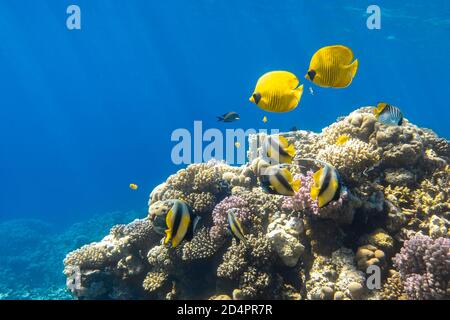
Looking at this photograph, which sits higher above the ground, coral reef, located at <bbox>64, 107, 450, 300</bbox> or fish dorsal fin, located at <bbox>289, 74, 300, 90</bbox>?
fish dorsal fin, located at <bbox>289, 74, 300, 90</bbox>

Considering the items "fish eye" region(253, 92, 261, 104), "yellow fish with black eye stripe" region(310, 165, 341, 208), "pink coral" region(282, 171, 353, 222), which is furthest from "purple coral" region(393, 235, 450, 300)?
"fish eye" region(253, 92, 261, 104)

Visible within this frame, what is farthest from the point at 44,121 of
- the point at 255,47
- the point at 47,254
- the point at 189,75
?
the point at 47,254

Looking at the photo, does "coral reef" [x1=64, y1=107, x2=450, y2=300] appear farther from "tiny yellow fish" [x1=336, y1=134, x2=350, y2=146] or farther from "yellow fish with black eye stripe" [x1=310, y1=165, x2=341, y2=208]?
"yellow fish with black eye stripe" [x1=310, y1=165, x2=341, y2=208]

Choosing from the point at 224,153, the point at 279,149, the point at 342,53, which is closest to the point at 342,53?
the point at 342,53

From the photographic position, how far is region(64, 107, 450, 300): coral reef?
4.66 metres

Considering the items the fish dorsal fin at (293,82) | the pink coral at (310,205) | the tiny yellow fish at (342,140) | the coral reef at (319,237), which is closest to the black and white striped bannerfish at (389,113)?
the coral reef at (319,237)

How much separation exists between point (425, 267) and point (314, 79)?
2.84 meters

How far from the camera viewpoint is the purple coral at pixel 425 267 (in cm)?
418

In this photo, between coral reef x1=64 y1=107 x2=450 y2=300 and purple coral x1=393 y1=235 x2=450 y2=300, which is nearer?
purple coral x1=393 y1=235 x2=450 y2=300

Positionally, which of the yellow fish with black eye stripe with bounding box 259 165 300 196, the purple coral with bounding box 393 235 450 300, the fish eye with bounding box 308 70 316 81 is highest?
the fish eye with bounding box 308 70 316 81

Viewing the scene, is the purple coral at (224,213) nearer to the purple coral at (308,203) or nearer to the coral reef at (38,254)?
the purple coral at (308,203)

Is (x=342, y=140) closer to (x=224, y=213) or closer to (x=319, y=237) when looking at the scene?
(x=319, y=237)
